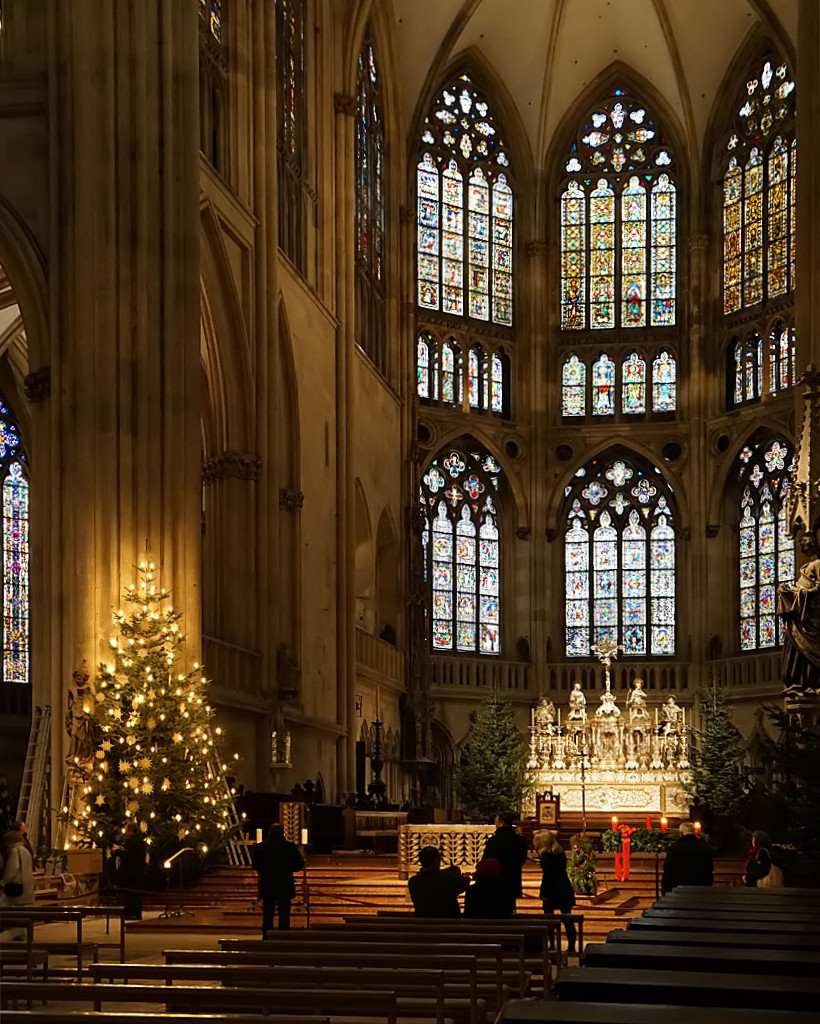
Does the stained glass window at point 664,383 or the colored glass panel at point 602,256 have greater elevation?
the colored glass panel at point 602,256

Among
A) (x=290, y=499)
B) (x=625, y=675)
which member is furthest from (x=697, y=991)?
(x=625, y=675)

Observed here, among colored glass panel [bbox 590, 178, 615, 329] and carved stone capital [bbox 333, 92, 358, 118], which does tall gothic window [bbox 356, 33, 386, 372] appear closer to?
carved stone capital [bbox 333, 92, 358, 118]

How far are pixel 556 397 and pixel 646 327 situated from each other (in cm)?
277

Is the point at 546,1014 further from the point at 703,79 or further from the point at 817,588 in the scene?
the point at 703,79

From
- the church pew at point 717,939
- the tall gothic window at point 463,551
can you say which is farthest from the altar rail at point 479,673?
the church pew at point 717,939

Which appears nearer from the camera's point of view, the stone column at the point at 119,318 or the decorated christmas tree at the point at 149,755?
the decorated christmas tree at the point at 149,755

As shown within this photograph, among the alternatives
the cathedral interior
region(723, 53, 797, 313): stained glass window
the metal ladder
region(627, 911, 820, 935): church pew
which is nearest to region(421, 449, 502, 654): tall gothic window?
the cathedral interior

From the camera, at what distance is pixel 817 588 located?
21047 millimetres

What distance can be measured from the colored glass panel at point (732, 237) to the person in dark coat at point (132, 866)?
26.1 metres

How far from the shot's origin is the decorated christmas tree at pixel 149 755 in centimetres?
1898

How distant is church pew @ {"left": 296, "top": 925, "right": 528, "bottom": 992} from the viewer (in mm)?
8789

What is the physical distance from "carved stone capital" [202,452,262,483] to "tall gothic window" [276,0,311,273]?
465 cm

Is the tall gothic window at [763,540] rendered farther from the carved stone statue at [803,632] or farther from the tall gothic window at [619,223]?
the carved stone statue at [803,632]

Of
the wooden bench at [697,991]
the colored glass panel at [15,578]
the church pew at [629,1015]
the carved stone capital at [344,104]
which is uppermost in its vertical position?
the carved stone capital at [344,104]
